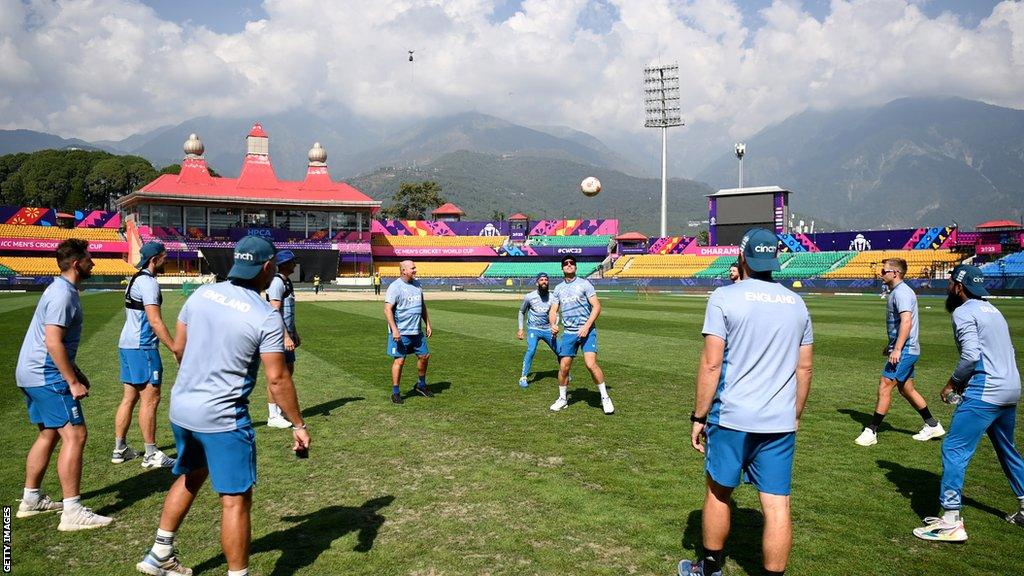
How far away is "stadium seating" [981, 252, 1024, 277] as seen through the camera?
47062 mm

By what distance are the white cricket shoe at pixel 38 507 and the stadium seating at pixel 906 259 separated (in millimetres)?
58817

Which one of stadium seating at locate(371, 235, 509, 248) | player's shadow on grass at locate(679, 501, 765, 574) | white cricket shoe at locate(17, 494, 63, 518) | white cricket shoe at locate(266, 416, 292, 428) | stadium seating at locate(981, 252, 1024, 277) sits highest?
stadium seating at locate(371, 235, 509, 248)

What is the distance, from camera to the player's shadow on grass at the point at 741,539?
465 centimetres

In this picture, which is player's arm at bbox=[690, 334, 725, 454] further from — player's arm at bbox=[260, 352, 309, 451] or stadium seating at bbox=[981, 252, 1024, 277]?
stadium seating at bbox=[981, 252, 1024, 277]

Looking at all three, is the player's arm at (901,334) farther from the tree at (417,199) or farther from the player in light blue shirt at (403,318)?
the tree at (417,199)

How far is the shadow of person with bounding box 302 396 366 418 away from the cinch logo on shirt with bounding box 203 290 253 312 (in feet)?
19.2

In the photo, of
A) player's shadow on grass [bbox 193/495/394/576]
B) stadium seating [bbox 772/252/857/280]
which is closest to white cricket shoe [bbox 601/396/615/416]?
player's shadow on grass [bbox 193/495/394/576]

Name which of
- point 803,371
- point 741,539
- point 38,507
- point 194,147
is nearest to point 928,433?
point 741,539

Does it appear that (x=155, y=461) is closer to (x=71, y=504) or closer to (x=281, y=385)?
(x=71, y=504)

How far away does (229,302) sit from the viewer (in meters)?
3.87

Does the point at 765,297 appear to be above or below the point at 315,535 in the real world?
above

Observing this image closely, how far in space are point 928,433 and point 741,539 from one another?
15.6 ft

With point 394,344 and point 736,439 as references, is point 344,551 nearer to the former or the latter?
point 736,439

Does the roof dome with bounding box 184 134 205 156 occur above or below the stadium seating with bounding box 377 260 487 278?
above
